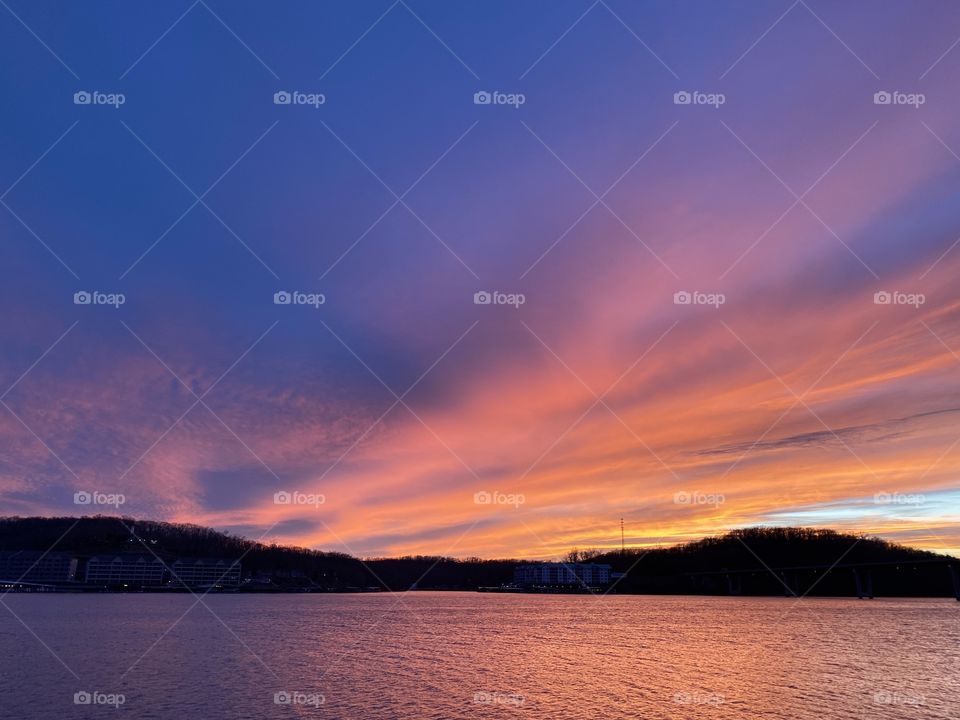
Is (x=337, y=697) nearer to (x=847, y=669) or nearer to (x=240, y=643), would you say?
(x=240, y=643)

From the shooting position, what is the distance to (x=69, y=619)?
104 m

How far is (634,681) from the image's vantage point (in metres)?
49.2

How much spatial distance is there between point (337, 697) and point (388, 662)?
16.8 metres

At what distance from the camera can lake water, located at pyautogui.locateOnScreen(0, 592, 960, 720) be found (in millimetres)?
38344

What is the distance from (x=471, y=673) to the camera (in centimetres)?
5181

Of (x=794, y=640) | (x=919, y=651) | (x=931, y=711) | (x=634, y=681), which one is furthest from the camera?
(x=794, y=640)

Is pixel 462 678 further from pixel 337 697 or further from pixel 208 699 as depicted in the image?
pixel 208 699

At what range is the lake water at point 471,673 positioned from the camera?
38344 mm

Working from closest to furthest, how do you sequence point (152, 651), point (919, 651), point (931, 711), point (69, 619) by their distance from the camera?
point (931, 711)
point (152, 651)
point (919, 651)
point (69, 619)

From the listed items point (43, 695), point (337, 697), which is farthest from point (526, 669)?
point (43, 695)

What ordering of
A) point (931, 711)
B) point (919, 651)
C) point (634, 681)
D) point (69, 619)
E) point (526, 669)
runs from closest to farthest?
point (931, 711), point (634, 681), point (526, 669), point (919, 651), point (69, 619)

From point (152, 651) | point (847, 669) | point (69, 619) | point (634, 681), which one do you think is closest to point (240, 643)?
point (152, 651)

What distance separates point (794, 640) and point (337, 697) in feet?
202

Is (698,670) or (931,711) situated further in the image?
(698,670)
